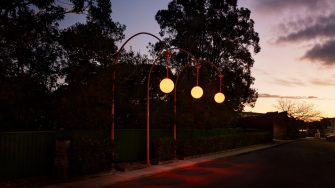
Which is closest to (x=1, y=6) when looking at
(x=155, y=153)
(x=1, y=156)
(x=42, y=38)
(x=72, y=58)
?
(x=42, y=38)

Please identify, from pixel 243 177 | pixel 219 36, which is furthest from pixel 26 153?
pixel 219 36

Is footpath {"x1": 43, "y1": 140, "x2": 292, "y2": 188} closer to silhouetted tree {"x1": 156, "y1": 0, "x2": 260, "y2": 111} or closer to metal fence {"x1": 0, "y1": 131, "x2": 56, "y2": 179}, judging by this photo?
metal fence {"x1": 0, "y1": 131, "x2": 56, "y2": 179}

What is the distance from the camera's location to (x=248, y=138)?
39156 millimetres

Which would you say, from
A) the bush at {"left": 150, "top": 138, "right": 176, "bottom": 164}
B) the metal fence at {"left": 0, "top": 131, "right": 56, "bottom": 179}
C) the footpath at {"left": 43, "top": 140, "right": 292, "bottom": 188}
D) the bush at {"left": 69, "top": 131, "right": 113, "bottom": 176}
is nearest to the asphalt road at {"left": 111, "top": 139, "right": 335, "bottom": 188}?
the footpath at {"left": 43, "top": 140, "right": 292, "bottom": 188}

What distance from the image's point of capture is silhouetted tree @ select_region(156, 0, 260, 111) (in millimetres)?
41969

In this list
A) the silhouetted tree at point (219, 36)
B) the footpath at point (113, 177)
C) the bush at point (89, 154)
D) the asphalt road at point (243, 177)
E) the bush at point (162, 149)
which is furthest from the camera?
the silhouetted tree at point (219, 36)

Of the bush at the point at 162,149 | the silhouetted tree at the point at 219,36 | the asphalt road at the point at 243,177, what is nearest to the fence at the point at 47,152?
the asphalt road at the point at 243,177

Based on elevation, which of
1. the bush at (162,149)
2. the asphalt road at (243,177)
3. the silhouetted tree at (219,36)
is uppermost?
the silhouetted tree at (219,36)

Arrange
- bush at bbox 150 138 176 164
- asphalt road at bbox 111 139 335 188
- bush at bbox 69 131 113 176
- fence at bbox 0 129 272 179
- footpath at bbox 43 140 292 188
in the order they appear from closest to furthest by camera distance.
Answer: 1. footpath at bbox 43 140 292 188
2. fence at bbox 0 129 272 179
3. asphalt road at bbox 111 139 335 188
4. bush at bbox 69 131 113 176
5. bush at bbox 150 138 176 164

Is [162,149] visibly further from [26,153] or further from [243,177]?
[26,153]

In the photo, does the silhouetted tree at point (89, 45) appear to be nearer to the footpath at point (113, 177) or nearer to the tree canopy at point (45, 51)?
the tree canopy at point (45, 51)

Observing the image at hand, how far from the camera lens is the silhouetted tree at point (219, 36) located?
138 feet

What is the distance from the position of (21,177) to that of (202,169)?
846 centimetres

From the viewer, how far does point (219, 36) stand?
42.6m
